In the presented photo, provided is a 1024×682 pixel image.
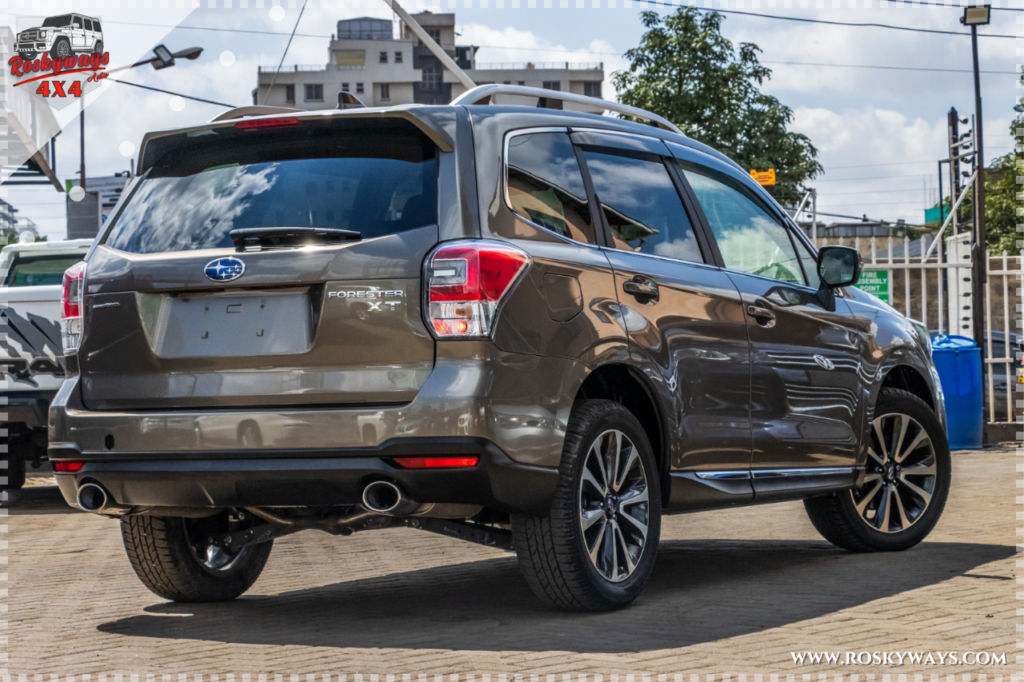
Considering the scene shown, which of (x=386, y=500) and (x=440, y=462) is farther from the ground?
(x=440, y=462)

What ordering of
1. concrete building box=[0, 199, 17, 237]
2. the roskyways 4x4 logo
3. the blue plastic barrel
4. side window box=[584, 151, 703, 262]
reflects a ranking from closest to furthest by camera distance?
side window box=[584, 151, 703, 262] < the blue plastic barrel < concrete building box=[0, 199, 17, 237] < the roskyways 4x4 logo

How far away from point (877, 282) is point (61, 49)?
64.0 feet

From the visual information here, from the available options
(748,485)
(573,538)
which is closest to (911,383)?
(748,485)

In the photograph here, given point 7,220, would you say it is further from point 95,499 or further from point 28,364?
point 95,499

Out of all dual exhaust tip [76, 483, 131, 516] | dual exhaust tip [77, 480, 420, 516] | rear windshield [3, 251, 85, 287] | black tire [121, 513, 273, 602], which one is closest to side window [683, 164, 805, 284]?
dual exhaust tip [77, 480, 420, 516]

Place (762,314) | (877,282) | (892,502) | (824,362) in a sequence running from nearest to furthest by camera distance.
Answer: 1. (762,314)
2. (824,362)
3. (892,502)
4. (877,282)

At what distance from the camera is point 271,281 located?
4.95 m

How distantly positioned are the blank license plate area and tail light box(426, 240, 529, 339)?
47 centimetres

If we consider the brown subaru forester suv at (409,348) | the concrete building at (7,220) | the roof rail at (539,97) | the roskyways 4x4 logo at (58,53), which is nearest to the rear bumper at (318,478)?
the brown subaru forester suv at (409,348)

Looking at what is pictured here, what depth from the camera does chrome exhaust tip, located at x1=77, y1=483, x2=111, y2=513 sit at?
5199 mm

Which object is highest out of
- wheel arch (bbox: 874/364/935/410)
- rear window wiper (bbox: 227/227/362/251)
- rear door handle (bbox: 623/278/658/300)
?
rear window wiper (bbox: 227/227/362/251)

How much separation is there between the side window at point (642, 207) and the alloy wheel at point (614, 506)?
2.77 feet

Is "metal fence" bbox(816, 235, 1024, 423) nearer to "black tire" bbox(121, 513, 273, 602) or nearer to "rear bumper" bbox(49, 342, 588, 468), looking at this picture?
"black tire" bbox(121, 513, 273, 602)

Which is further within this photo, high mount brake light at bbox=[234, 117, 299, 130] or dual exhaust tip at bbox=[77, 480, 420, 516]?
high mount brake light at bbox=[234, 117, 299, 130]
